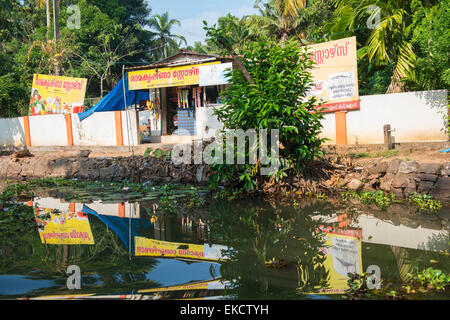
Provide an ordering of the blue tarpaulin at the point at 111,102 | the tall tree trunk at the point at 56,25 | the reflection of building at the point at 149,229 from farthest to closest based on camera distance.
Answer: the tall tree trunk at the point at 56,25
the blue tarpaulin at the point at 111,102
the reflection of building at the point at 149,229

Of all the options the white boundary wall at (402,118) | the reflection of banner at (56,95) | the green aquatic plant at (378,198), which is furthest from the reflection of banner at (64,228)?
the reflection of banner at (56,95)

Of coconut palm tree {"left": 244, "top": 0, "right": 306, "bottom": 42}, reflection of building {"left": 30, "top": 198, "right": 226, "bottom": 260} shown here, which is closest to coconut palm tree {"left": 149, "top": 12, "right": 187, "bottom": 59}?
coconut palm tree {"left": 244, "top": 0, "right": 306, "bottom": 42}

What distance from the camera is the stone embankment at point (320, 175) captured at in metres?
7.99

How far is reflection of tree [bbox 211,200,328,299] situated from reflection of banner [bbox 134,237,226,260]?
258 millimetres

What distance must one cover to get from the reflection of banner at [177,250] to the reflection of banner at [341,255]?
150cm

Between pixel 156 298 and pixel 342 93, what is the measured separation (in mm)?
10822

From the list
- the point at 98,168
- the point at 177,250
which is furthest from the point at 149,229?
the point at 98,168

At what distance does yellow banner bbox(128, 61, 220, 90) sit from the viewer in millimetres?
16406

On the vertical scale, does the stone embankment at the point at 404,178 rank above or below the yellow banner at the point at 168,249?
above

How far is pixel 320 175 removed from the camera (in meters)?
9.19

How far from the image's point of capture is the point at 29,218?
309 inches
